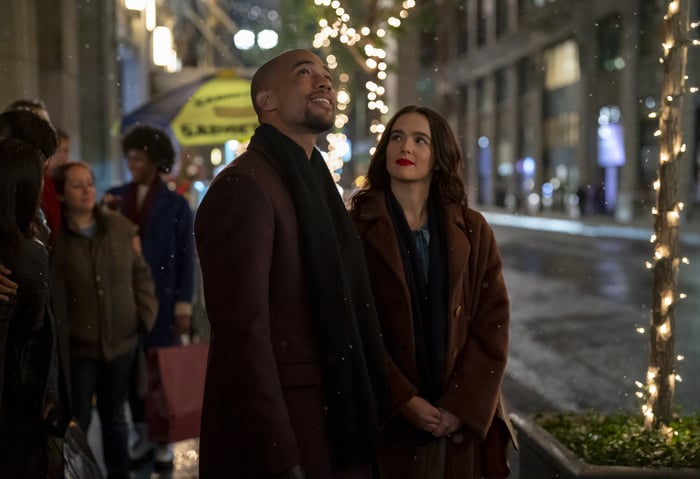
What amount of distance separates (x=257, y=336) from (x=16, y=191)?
1.29 m

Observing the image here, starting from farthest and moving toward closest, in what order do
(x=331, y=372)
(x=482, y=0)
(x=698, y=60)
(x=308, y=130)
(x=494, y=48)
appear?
(x=482, y=0) < (x=494, y=48) < (x=698, y=60) < (x=308, y=130) < (x=331, y=372)

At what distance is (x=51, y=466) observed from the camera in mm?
3158

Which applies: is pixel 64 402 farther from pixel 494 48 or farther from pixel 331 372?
pixel 494 48

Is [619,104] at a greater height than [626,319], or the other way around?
[619,104]

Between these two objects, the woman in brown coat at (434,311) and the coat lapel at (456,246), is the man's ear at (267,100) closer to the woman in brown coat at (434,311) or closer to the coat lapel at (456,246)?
the woman in brown coat at (434,311)

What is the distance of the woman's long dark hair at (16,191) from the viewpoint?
295cm

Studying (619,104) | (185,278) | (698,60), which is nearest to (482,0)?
(619,104)

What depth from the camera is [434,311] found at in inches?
119

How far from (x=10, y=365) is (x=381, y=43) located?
9137 mm

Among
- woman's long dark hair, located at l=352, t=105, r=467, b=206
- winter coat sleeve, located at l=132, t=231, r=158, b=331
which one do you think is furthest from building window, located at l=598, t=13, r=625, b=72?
woman's long dark hair, located at l=352, t=105, r=467, b=206

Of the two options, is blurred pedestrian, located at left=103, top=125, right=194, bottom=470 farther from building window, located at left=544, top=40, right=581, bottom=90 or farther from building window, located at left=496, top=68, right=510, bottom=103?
building window, located at left=496, top=68, right=510, bottom=103

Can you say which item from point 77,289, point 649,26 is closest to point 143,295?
point 77,289

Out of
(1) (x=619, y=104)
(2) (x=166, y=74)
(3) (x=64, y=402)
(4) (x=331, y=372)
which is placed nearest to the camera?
(4) (x=331, y=372)

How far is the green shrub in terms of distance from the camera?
368 centimetres
